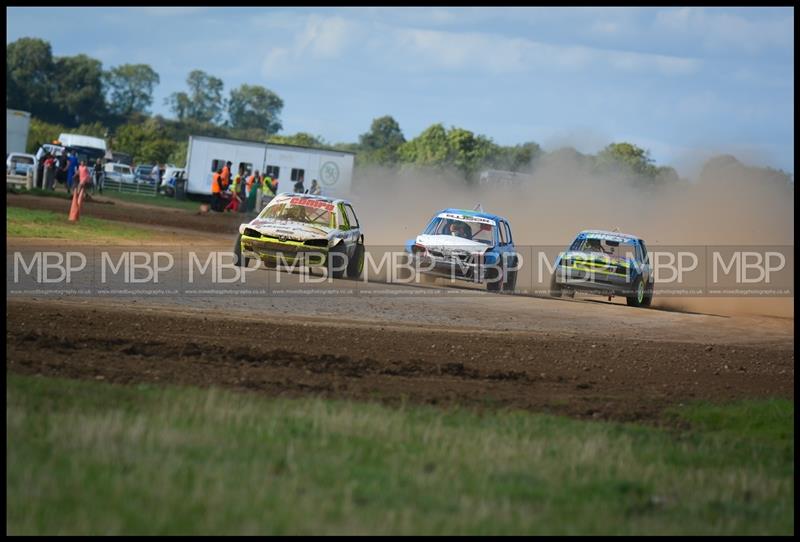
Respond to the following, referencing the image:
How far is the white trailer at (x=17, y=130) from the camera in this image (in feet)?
190

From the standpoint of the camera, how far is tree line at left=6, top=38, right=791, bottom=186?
102 m

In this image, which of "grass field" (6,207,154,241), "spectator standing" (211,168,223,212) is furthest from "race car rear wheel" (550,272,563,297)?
"spectator standing" (211,168,223,212)

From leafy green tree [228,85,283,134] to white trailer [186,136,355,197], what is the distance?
459ft

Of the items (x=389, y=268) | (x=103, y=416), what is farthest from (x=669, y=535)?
(x=389, y=268)

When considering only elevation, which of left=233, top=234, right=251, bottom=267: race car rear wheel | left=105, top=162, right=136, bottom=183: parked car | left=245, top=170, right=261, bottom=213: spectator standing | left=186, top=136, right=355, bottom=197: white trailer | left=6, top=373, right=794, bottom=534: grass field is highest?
left=186, top=136, right=355, bottom=197: white trailer

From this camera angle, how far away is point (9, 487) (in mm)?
6168

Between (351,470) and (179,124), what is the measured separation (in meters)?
158

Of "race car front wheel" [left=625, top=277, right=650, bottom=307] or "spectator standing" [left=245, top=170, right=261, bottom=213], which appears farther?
"spectator standing" [left=245, top=170, right=261, bottom=213]

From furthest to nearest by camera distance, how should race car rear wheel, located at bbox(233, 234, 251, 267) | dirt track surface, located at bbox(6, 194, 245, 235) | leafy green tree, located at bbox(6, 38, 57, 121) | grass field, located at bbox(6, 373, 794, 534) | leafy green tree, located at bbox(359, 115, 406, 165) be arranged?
leafy green tree, located at bbox(359, 115, 406, 165)
leafy green tree, located at bbox(6, 38, 57, 121)
dirt track surface, located at bbox(6, 194, 245, 235)
race car rear wheel, located at bbox(233, 234, 251, 267)
grass field, located at bbox(6, 373, 794, 534)

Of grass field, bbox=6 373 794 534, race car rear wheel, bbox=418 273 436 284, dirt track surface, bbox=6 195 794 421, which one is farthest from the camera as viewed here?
race car rear wheel, bbox=418 273 436 284

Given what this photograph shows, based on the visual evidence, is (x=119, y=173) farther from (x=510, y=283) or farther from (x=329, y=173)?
(x=510, y=283)

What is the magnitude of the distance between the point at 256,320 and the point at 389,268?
9731mm

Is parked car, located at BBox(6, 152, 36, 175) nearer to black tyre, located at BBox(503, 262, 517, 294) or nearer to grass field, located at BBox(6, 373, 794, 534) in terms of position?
black tyre, located at BBox(503, 262, 517, 294)

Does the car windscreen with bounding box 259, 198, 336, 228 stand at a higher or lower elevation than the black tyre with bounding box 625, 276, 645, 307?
higher
